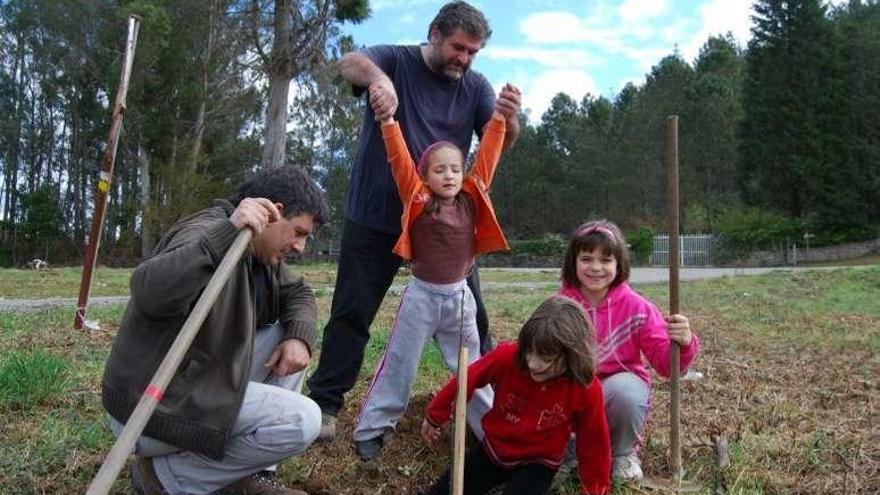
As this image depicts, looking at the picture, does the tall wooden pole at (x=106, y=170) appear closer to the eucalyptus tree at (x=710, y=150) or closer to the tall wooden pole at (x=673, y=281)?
the tall wooden pole at (x=673, y=281)

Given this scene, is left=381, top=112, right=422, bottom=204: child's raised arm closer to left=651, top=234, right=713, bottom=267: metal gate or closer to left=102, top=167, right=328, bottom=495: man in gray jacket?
left=102, top=167, right=328, bottom=495: man in gray jacket

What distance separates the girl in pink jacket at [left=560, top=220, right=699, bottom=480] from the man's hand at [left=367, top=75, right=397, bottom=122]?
96 cm

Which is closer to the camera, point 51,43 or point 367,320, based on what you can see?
point 367,320

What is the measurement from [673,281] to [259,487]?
1.82 metres

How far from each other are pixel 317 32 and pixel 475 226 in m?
16.5

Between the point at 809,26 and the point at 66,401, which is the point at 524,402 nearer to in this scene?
the point at 66,401

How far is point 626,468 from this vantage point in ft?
10.9

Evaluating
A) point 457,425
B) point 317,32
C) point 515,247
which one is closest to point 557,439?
point 457,425

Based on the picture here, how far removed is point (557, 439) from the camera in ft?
10.3

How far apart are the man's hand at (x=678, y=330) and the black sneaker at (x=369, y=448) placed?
1.35 metres

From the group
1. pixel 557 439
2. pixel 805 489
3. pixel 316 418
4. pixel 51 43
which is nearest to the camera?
pixel 316 418

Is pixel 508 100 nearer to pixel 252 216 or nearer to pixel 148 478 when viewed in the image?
pixel 252 216

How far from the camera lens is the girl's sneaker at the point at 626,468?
10.8 ft

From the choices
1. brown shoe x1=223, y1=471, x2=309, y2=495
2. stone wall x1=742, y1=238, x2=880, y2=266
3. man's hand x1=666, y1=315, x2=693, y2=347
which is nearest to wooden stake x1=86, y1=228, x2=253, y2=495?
brown shoe x1=223, y1=471, x2=309, y2=495
